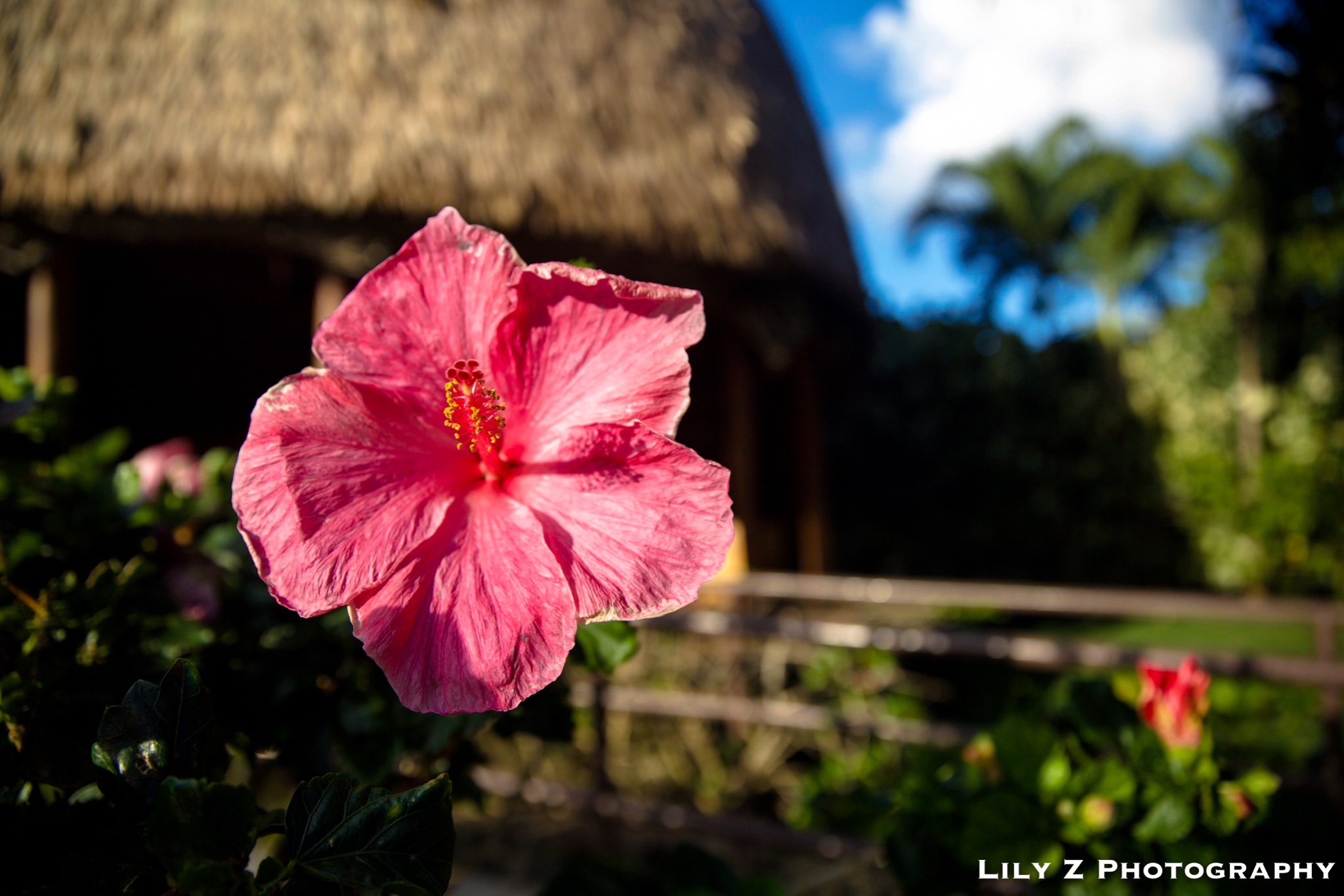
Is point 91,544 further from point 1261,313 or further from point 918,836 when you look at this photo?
point 1261,313

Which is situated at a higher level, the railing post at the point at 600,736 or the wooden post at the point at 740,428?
the wooden post at the point at 740,428

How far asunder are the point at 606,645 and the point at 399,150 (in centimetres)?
379

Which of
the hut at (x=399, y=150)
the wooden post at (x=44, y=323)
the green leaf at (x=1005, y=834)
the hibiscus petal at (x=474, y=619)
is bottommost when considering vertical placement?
the green leaf at (x=1005, y=834)

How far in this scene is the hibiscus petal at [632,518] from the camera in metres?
0.47

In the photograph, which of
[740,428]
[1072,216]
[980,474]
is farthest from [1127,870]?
[1072,216]

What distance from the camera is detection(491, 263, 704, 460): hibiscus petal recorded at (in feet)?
1.65

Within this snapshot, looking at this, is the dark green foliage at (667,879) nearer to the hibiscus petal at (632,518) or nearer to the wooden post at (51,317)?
the hibiscus petal at (632,518)

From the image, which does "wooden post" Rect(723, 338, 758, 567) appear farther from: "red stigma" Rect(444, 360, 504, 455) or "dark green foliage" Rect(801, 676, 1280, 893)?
"red stigma" Rect(444, 360, 504, 455)

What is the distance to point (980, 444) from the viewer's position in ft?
34.2

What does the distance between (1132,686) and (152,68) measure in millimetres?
4811

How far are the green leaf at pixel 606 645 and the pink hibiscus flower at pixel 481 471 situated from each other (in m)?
0.17

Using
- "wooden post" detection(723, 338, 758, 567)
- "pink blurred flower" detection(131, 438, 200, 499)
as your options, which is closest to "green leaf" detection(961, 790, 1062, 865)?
"pink blurred flower" detection(131, 438, 200, 499)

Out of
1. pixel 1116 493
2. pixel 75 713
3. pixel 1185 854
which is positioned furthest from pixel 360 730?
pixel 1116 493

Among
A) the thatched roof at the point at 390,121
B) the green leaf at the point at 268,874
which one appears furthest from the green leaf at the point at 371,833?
the thatched roof at the point at 390,121
